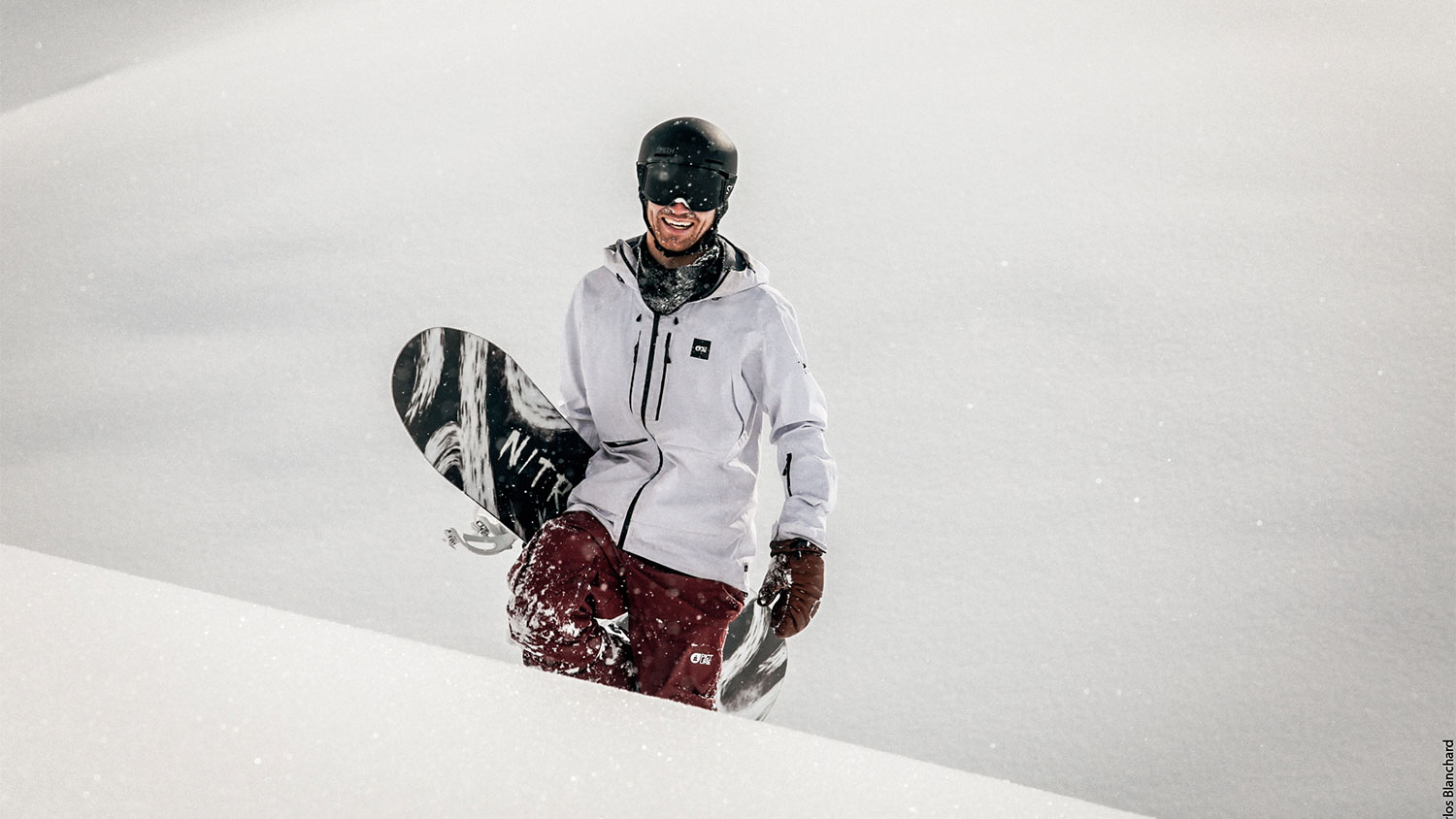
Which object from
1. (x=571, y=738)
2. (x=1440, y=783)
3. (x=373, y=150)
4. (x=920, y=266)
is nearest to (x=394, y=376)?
(x=571, y=738)

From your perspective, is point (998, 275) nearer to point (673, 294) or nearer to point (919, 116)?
point (919, 116)

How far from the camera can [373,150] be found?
985 centimetres

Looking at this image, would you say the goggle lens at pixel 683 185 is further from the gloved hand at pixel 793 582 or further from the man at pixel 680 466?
the gloved hand at pixel 793 582

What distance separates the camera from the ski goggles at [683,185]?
7.99ft

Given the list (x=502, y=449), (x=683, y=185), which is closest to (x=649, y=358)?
(x=683, y=185)

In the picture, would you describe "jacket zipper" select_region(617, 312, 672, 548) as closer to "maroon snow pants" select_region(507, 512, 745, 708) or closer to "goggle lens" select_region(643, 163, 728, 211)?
"maroon snow pants" select_region(507, 512, 745, 708)

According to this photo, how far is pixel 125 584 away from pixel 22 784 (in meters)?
0.79

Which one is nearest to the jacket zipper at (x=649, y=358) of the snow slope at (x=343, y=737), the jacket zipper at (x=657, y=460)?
the jacket zipper at (x=657, y=460)

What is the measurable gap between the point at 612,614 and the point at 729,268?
77 cm

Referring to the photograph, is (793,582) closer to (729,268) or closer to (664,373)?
(664,373)

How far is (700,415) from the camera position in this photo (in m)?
2.48

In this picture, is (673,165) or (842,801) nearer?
(842,801)

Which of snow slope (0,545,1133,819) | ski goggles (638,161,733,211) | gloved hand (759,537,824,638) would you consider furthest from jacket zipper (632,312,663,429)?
snow slope (0,545,1133,819)

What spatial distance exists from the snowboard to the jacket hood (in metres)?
0.39
